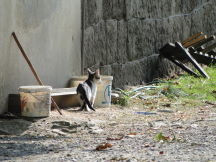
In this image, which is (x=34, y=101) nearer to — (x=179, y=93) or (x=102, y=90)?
(x=102, y=90)

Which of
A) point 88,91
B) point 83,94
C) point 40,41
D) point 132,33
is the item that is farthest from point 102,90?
point 132,33

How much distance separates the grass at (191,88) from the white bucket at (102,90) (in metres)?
1.53

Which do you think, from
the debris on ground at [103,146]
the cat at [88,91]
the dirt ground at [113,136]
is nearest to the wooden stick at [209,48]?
the dirt ground at [113,136]

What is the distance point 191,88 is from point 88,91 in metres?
2.82

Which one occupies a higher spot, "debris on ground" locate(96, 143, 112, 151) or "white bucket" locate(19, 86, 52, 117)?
"white bucket" locate(19, 86, 52, 117)

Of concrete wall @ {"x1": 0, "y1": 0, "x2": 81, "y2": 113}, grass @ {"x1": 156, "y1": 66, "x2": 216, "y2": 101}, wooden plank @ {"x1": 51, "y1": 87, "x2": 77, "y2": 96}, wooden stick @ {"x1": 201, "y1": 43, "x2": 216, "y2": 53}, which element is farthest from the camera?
wooden stick @ {"x1": 201, "y1": 43, "x2": 216, "y2": 53}

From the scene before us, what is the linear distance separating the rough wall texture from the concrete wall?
13.7 inches

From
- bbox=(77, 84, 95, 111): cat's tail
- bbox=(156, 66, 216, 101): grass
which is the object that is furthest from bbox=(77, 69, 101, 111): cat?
bbox=(156, 66, 216, 101): grass

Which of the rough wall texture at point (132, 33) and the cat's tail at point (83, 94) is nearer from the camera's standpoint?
the cat's tail at point (83, 94)

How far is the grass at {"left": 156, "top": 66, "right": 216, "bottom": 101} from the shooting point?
9.62m

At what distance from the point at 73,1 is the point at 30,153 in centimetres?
381

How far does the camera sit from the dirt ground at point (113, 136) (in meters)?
4.91

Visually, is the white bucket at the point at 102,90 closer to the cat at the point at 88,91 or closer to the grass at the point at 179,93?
the cat at the point at 88,91

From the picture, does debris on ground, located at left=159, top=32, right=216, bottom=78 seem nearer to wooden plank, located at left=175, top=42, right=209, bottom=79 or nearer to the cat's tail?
wooden plank, located at left=175, top=42, right=209, bottom=79
